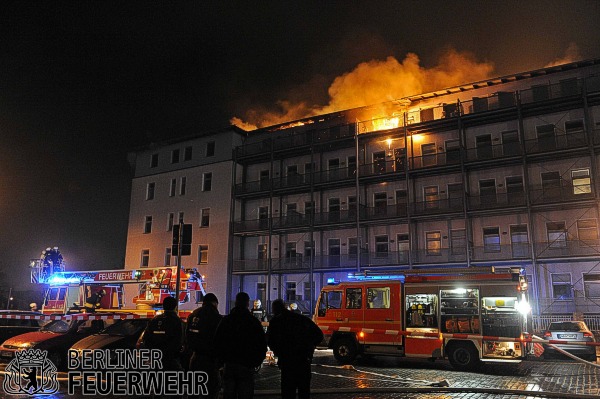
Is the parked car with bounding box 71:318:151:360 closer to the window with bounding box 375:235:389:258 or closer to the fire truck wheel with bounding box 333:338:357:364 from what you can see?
the fire truck wheel with bounding box 333:338:357:364

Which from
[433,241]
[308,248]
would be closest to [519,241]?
[433,241]

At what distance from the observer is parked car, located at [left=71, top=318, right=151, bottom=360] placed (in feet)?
36.9

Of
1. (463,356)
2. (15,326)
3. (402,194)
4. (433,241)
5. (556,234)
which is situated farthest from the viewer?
(402,194)

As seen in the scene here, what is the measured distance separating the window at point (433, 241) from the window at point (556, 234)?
6004mm

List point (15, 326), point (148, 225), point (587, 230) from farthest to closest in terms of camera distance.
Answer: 1. point (148, 225)
2. point (587, 230)
3. point (15, 326)

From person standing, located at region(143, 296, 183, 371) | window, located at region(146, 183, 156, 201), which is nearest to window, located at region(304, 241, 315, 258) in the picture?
window, located at region(146, 183, 156, 201)

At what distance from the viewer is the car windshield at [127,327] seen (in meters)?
12.0

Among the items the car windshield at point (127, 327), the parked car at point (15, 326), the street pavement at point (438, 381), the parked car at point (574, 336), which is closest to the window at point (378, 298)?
the street pavement at point (438, 381)

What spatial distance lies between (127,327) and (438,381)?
771 centimetres

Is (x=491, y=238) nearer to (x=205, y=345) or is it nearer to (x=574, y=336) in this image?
(x=574, y=336)

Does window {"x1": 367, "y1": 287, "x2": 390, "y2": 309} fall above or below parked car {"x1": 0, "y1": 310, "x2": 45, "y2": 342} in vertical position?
above

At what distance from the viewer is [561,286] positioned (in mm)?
26078

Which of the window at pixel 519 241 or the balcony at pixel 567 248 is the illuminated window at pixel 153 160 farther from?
the balcony at pixel 567 248

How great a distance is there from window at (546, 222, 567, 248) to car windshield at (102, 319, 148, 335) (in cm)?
2237
